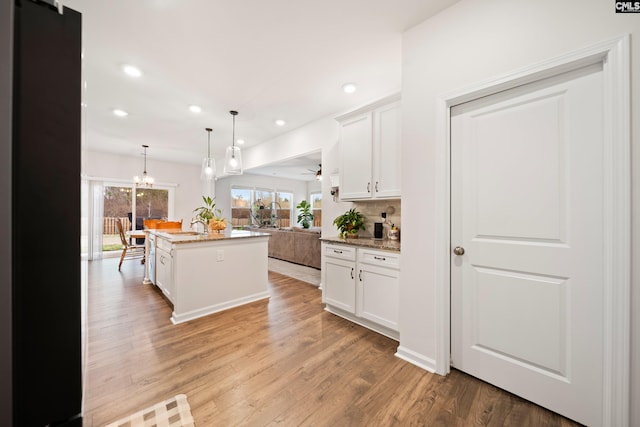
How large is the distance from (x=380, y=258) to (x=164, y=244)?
266cm

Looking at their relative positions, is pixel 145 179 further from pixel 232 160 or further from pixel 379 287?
pixel 379 287

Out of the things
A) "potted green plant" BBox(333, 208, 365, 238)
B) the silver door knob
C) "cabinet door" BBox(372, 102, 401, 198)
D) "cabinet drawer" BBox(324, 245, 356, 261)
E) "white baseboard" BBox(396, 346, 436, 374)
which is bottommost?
"white baseboard" BBox(396, 346, 436, 374)

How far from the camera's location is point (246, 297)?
10.4 ft

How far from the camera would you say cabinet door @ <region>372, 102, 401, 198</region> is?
99.1 inches

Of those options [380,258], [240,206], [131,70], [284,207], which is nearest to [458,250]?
[380,258]

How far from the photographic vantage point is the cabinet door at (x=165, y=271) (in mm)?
2863

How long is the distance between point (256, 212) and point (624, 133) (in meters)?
8.34

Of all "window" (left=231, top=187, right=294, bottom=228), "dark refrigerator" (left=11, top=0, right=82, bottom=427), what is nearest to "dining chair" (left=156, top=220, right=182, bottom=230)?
"window" (left=231, top=187, right=294, bottom=228)

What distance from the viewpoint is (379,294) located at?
2.36m

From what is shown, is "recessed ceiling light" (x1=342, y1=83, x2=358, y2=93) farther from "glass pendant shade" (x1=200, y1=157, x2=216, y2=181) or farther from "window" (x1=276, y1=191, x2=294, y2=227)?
"window" (x1=276, y1=191, x2=294, y2=227)

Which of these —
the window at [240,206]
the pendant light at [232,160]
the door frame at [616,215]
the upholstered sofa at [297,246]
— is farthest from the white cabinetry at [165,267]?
the window at [240,206]

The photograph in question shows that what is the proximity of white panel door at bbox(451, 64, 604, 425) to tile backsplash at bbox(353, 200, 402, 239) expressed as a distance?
3.90 ft

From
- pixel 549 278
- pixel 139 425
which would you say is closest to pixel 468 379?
pixel 549 278

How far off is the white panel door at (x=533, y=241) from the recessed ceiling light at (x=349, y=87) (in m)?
1.46
